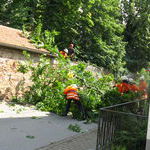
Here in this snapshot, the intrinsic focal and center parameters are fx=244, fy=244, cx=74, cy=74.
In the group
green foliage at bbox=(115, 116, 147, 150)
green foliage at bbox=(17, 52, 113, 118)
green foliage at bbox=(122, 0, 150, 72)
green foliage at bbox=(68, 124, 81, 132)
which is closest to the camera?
green foliage at bbox=(115, 116, 147, 150)

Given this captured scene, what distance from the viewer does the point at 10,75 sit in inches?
479

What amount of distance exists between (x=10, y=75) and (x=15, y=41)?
6.13 ft

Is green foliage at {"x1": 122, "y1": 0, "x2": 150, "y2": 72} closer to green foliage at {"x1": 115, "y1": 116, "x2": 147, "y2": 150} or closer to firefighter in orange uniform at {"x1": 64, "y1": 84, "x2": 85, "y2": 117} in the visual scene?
firefighter in orange uniform at {"x1": 64, "y1": 84, "x2": 85, "y2": 117}

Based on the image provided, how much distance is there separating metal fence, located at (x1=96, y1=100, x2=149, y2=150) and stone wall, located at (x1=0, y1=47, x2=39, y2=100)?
7.52 metres

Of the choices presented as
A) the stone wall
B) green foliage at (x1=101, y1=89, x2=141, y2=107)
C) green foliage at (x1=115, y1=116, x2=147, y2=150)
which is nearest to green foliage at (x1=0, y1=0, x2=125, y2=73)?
the stone wall

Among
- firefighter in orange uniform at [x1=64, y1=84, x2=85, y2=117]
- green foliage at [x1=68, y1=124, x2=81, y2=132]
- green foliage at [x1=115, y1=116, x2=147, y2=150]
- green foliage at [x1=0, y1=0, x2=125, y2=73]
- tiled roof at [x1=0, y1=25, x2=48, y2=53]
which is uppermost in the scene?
green foliage at [x1=0, y1=0, x2=125, y2=73]

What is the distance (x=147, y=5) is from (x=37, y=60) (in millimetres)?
20819

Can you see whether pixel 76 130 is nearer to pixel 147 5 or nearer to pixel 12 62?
pixel 12 62

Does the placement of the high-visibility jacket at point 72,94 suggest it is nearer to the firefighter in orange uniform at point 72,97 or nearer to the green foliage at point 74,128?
the firefighter in orange uniform at point 72,97

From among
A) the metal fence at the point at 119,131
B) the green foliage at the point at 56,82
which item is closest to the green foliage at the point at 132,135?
the metal fence at the point at 119,131

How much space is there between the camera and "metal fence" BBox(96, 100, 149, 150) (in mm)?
5281

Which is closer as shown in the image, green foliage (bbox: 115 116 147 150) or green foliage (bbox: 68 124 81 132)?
A: green foliage (bbox: 115 116 147 150)

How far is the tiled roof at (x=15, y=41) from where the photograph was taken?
11.7 metres

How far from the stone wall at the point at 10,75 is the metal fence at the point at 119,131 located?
296 inches
